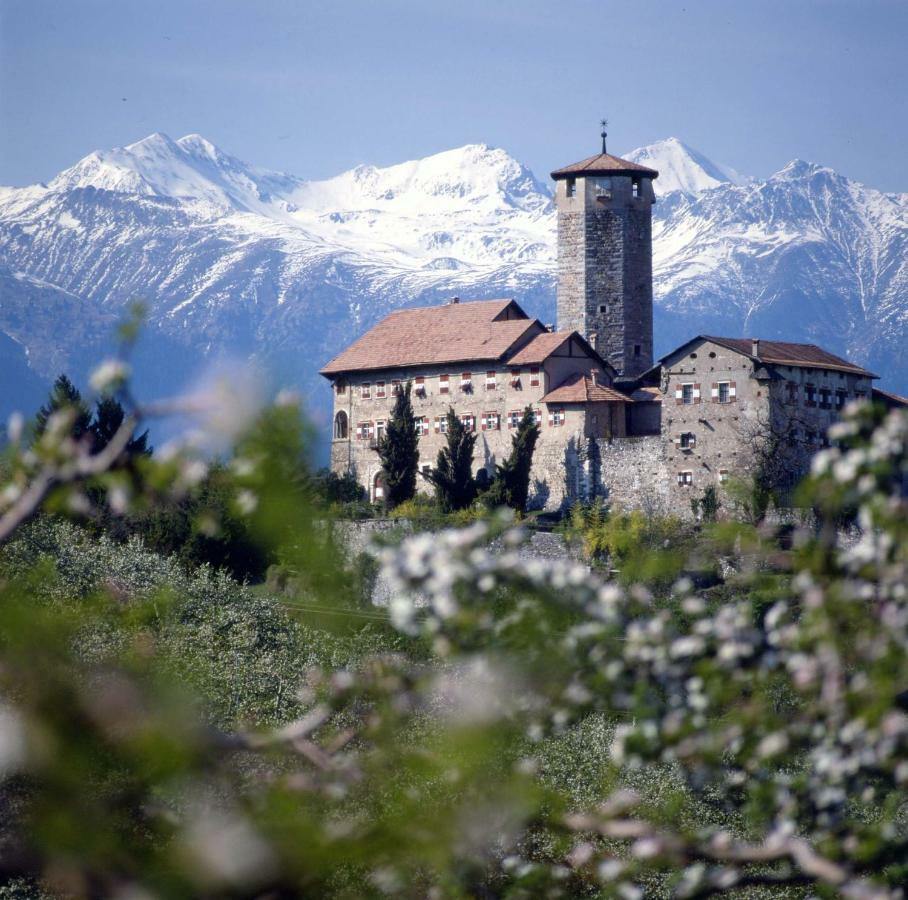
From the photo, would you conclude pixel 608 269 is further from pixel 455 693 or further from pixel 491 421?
pixel 455 693

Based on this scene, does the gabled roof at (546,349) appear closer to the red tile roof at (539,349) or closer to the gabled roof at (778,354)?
the red tile roof at (539,349)

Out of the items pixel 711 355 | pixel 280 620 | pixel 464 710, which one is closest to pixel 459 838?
pixel 464 710

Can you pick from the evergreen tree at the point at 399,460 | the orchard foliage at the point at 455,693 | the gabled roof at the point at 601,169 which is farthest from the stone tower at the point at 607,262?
the orchard foliage at the point at 455,693

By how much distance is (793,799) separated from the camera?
7.26 metres

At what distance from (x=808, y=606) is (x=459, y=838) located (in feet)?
4.93

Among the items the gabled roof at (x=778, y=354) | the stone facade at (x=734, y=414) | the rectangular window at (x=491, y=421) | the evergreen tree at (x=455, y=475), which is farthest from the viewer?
the rectangular window at (x=491, y=421)

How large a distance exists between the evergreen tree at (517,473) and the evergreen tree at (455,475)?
0.84 m

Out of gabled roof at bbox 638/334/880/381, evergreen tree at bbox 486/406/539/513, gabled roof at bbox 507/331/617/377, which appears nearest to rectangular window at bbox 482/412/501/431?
gabled roof at bbox 507/331/617/377

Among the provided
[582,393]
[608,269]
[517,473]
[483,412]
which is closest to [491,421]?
[483,412]

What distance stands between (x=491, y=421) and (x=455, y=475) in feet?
16.3

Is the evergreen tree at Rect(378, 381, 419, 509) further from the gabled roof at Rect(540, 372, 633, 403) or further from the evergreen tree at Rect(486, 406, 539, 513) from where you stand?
the gabled roof at Rect(540, 372, 633, 403)

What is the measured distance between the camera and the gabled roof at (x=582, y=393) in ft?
192

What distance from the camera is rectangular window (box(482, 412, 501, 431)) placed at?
60.5 m

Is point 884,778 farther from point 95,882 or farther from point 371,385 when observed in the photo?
point 371,385
